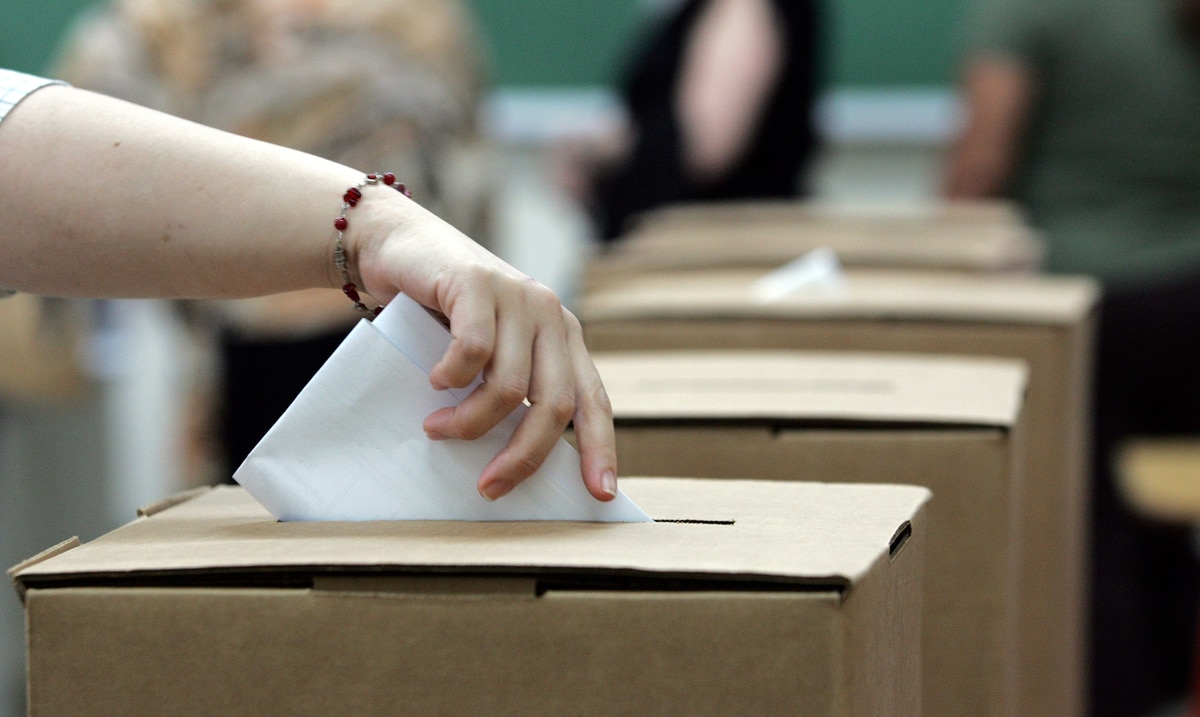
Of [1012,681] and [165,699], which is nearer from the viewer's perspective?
[165,699]

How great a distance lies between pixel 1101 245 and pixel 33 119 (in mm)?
1977

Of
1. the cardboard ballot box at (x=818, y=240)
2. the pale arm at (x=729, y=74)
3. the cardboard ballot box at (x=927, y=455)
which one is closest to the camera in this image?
the cardboard ballot box at (x=927, y=455)

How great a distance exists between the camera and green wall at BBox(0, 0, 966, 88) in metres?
3.38

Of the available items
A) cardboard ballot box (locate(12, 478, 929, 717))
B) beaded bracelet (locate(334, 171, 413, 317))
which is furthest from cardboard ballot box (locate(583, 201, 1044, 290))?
cardboard ballot box (locate(12, 478, 929, 717))

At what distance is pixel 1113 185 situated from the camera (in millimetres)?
2436

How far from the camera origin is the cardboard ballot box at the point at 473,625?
0.57m

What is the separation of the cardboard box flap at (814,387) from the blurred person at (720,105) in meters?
0.99

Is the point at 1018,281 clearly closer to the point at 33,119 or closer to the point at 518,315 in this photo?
the point at 518,315

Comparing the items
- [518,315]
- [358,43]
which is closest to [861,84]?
[358,43]

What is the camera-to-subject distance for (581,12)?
11.5ft

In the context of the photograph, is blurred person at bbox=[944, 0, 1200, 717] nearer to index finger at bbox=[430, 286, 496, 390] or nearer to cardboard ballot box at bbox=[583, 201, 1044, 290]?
cardboard ballot box at bbox=[583, 201, 1044, 290]

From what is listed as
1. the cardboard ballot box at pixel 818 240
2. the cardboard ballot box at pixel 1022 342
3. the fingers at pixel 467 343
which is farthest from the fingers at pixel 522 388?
the cardboard ballot box at pixel 818 240

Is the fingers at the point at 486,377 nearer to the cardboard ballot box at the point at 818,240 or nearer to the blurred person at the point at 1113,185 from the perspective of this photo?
the cardboard ballot box at the point at 818,240

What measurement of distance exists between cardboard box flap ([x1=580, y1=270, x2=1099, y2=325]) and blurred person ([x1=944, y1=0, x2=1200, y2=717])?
0.95 meters
